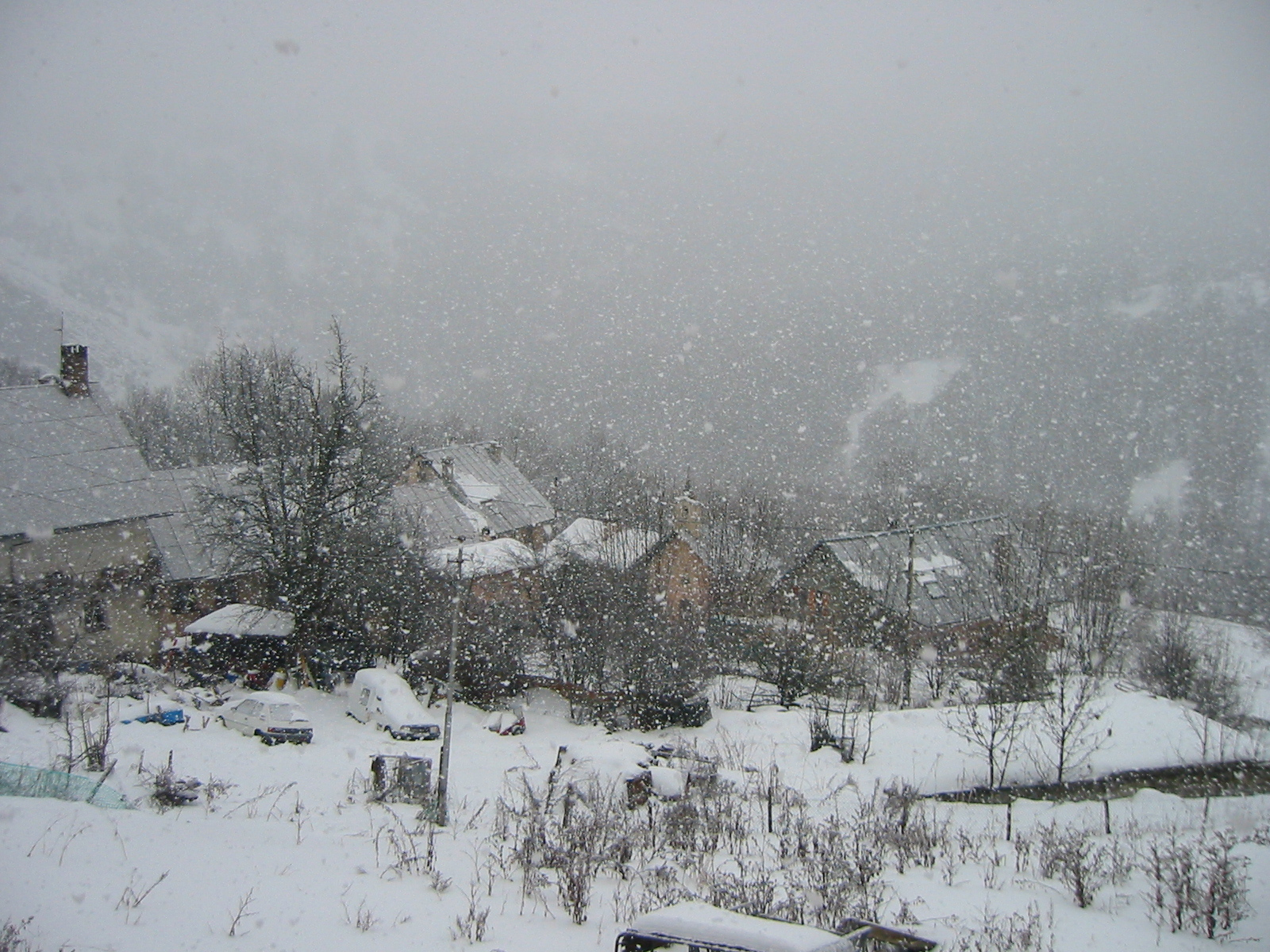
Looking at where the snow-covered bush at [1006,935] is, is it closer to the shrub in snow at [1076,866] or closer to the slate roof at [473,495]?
the shrub in snow at [1076,866]

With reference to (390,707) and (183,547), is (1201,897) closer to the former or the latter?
(390,707)

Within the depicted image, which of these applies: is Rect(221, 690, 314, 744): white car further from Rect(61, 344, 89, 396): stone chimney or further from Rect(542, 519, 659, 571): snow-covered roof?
Rect(61, 344, 89, 396): stone chimney

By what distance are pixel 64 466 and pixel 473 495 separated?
25572mm

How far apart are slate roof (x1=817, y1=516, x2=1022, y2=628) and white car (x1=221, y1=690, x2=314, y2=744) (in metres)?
22.9

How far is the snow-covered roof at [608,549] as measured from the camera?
30.9m

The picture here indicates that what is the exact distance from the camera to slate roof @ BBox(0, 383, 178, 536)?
24797mm

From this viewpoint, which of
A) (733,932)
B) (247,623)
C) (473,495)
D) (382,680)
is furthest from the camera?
(473,495)

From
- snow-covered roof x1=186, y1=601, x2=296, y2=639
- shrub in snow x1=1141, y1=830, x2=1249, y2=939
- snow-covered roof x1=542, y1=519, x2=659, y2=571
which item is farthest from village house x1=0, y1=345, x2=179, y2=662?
shrub in snow x1=1141, y1=830, x2=1249, y2=939

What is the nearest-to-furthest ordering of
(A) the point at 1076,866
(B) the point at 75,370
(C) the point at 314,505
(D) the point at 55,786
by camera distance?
1. (A) the point at 1076,866
2. (D) the point at 55,786
3. (C) the point at 314,505
4. (B) the point at 75,370

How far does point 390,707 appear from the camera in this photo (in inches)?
858

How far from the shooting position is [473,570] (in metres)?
29.7

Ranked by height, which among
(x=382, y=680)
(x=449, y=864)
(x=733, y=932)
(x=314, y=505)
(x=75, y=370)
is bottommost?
(x=382, y=680)

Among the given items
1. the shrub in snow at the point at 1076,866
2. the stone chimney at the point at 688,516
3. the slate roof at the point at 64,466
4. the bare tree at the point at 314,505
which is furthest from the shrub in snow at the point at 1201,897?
the stone chimney at the point at 688,516

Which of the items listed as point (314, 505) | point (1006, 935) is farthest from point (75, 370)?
point (1006, 935)
